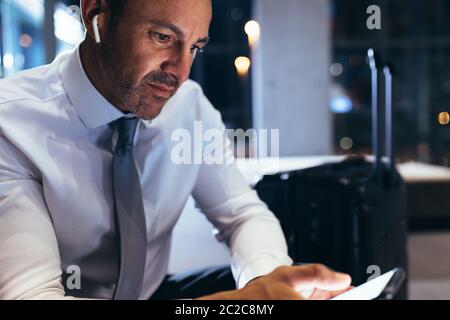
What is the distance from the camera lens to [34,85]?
64 cm

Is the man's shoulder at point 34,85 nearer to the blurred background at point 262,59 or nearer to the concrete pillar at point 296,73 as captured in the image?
the blurred background at point 262,59

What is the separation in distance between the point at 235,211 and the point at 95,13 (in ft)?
1.19

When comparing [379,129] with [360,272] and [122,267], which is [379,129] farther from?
Result: [122,267]

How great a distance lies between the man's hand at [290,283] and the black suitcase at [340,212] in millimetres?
290

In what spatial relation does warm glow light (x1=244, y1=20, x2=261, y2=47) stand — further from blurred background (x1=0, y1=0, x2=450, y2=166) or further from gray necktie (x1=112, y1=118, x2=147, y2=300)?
gray necktie (x1=112, y1=118, x2=147, y2=300)

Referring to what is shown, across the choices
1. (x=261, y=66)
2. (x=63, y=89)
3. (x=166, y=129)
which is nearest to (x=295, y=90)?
(x=261, y=66)

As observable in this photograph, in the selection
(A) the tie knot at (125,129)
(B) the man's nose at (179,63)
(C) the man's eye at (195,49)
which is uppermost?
(C) the man's eye at (195,49)

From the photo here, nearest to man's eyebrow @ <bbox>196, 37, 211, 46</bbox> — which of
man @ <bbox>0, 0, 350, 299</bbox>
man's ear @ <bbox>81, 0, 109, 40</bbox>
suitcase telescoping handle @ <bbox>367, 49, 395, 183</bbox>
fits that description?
man @ <bbox>0, 0, 350, 299</bbox>

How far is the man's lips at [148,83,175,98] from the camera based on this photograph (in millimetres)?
576

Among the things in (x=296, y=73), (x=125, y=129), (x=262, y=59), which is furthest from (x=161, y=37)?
Answer: (x=296, y=73)

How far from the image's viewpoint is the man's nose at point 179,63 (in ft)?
1.85

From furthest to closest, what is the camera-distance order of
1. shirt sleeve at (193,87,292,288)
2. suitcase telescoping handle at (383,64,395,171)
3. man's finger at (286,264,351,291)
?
suitcase telescoping handle at (383,64,395,171)
shirt sleeve at (193,87,292,288)
man's finger at (286,264,351,291)

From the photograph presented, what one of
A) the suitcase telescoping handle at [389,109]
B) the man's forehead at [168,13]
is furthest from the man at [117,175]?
the suitcase telescoping handle at [389,109]
